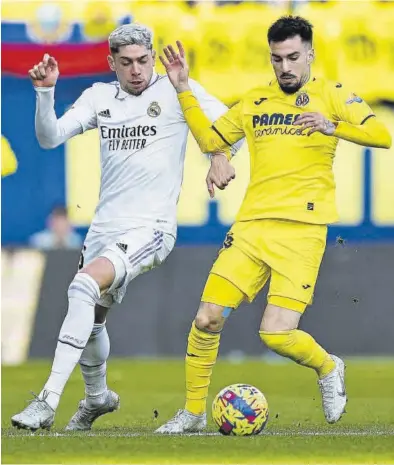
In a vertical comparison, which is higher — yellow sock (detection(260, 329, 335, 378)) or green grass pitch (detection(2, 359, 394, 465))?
yellow sock (detection(260, 329, 335, 378))

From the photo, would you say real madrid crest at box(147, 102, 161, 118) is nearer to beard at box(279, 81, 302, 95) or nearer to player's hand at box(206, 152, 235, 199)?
player's hand at box(206, 152, 235, 199)

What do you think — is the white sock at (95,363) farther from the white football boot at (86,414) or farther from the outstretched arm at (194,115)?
the outstretched arm at (194,115)

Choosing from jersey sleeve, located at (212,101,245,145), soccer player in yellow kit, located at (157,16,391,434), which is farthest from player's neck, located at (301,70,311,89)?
jersey sleeve, located at (212,101,245,145)

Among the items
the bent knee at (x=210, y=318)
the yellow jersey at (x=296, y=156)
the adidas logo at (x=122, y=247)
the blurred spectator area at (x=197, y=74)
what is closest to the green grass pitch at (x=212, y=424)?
the bent knee at (x=210, y=318)

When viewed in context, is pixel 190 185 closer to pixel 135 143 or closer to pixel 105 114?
pixel 105 114

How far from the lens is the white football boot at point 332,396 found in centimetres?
891

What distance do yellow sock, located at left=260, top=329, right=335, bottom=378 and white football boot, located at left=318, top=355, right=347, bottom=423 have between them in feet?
0.15

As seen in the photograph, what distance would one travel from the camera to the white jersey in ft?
29.6

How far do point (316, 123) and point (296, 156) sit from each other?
1.67 feet

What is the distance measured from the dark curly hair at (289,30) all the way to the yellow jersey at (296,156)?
1.04 ft

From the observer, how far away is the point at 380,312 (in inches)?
648

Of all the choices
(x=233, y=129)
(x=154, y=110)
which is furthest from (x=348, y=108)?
(x=154, y=110)

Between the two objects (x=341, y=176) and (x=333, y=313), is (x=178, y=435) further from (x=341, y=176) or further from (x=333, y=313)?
(x=341, y=176)

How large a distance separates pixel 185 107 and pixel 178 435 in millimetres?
2026
